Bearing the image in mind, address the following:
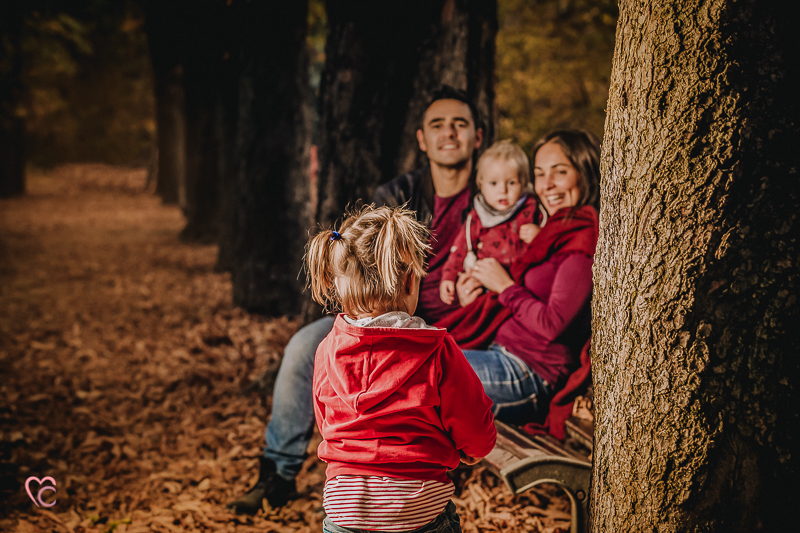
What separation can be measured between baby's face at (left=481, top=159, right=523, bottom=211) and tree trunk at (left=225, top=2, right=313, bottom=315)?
3.91 metres

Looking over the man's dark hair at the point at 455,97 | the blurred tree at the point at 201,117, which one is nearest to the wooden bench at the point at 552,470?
the man's dark hair at the point at 455,97

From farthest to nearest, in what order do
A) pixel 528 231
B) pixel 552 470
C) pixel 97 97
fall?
pixel 97 97 < pixel 528 231 < pixel 552 470

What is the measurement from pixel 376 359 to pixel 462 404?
33cm

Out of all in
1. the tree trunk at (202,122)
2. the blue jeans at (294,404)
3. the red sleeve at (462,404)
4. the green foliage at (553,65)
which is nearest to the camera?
the red sleeve at (462,404)

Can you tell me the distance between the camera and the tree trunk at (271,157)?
6473 mm

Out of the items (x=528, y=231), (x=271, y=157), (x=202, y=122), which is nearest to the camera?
(x=528, y=231)

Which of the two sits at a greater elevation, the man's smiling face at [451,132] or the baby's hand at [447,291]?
the man's smiling face at [451,132]

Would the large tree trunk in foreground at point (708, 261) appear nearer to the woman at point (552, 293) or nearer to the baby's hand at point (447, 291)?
the woman at point (552, 293)

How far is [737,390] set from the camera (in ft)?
5.36

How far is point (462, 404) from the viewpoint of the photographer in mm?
1854

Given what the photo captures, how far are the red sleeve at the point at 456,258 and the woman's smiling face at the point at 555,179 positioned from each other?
54 cm

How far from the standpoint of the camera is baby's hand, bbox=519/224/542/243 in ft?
9.34
